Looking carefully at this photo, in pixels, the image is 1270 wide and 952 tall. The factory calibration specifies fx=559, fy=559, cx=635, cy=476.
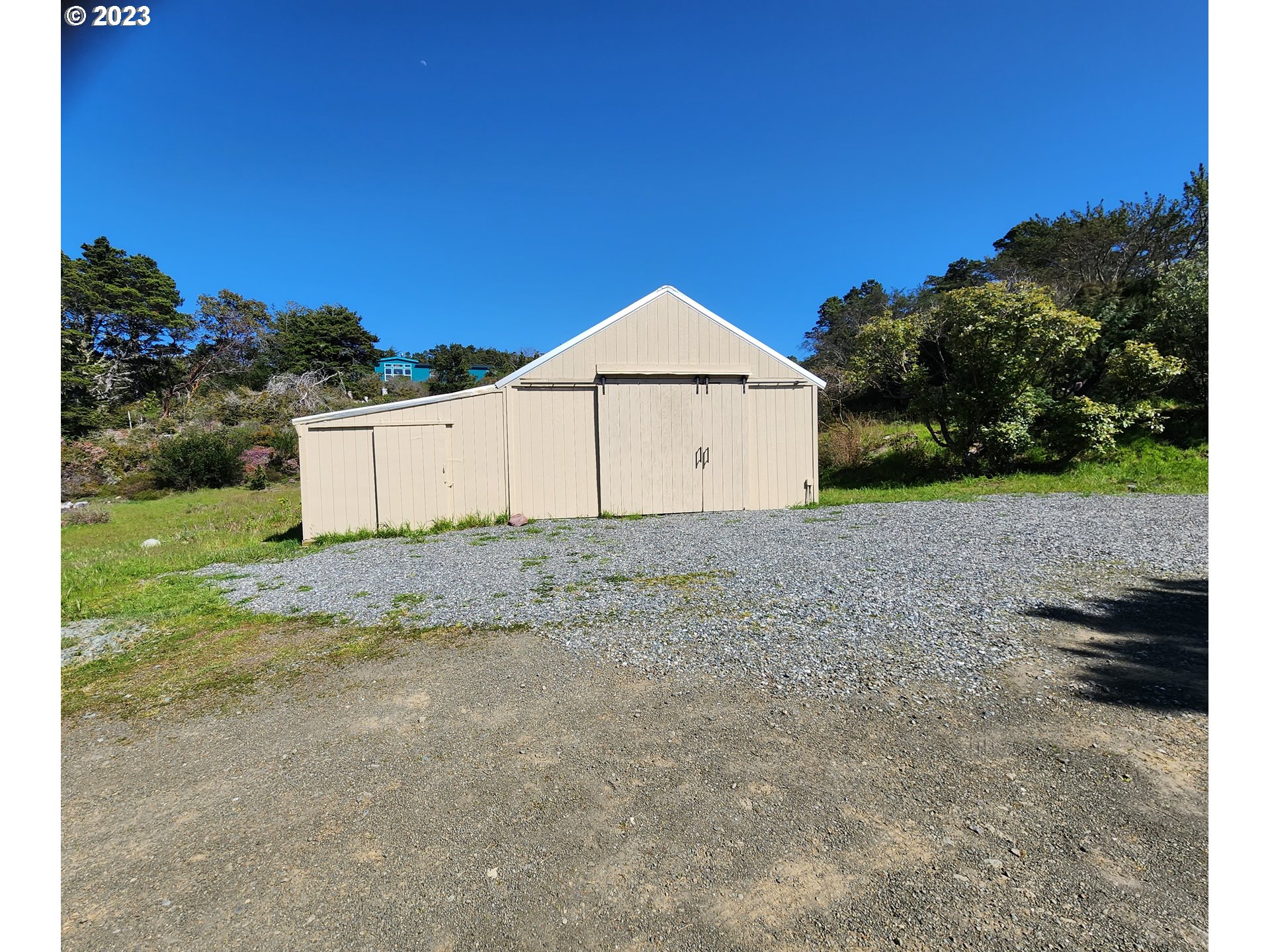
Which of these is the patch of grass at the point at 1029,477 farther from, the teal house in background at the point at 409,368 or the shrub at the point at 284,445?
the teal house in background at the point at 409,368

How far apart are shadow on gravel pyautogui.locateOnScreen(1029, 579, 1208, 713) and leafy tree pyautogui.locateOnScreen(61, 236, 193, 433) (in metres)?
30.5

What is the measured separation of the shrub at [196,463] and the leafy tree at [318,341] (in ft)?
55.9

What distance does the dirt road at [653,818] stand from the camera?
5.56ft

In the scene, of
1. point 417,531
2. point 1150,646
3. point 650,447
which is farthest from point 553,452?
point 1150,646

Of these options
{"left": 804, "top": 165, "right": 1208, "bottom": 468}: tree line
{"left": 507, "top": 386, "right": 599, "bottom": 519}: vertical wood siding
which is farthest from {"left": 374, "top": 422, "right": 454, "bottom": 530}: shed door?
{"left": 804, "top": 165, "right": 1208, "bottom": 468}: tree line

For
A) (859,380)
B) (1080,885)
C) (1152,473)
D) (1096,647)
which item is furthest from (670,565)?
(1152,473)

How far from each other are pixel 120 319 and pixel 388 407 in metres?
29.4

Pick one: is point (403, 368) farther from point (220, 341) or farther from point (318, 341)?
Result: point (220, 341)

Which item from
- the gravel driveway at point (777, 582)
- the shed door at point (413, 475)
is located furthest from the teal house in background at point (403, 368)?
the gravel driveway at point (777, 582)

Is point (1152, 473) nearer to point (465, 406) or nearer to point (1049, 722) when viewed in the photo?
point (1049, 722)

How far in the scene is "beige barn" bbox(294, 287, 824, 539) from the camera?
29.3ft

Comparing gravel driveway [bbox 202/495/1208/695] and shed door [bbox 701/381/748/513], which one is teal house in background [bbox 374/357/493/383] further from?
gravel driveway [bbox 202/495/1208/695]

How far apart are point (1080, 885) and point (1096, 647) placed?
237 cm

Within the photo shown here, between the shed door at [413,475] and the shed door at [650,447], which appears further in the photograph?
the shed door at [650,447]
